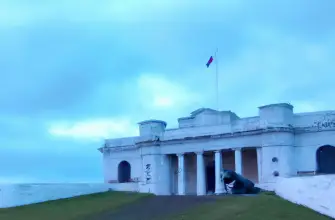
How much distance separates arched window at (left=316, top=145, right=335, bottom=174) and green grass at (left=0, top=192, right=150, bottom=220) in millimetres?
12741

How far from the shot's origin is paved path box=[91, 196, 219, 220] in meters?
22.1

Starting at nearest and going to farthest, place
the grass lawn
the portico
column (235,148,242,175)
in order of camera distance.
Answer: the grass lawn
column (235,148,242,175)
the portico

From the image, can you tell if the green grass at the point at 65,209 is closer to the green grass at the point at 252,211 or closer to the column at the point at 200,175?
the column at the point at 200,175

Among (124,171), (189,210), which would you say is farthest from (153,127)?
(189,210)

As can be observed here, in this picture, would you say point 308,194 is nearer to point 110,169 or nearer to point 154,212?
point 154,212

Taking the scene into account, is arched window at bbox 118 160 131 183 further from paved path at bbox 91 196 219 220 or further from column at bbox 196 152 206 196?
paved path at bbox 91 196 219 220

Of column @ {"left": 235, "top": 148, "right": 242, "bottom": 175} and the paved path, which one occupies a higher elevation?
column @ {"left": 235, "top": 148, "right": 242, "bottom": 175}

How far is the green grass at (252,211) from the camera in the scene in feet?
62.0

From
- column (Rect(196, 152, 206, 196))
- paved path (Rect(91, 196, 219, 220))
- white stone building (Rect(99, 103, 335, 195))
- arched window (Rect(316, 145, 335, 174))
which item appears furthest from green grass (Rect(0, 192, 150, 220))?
arched window (Rect(316, 145, 335, 174))

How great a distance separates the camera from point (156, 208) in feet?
80.1

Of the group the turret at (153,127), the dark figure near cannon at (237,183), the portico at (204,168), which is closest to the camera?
the dark figure near cannon at (237,183)

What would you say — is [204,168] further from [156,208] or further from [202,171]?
[156,208]

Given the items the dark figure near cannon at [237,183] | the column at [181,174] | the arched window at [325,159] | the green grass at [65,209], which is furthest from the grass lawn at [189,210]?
the arched window at [325,159]

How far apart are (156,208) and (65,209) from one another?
589 centimetres
